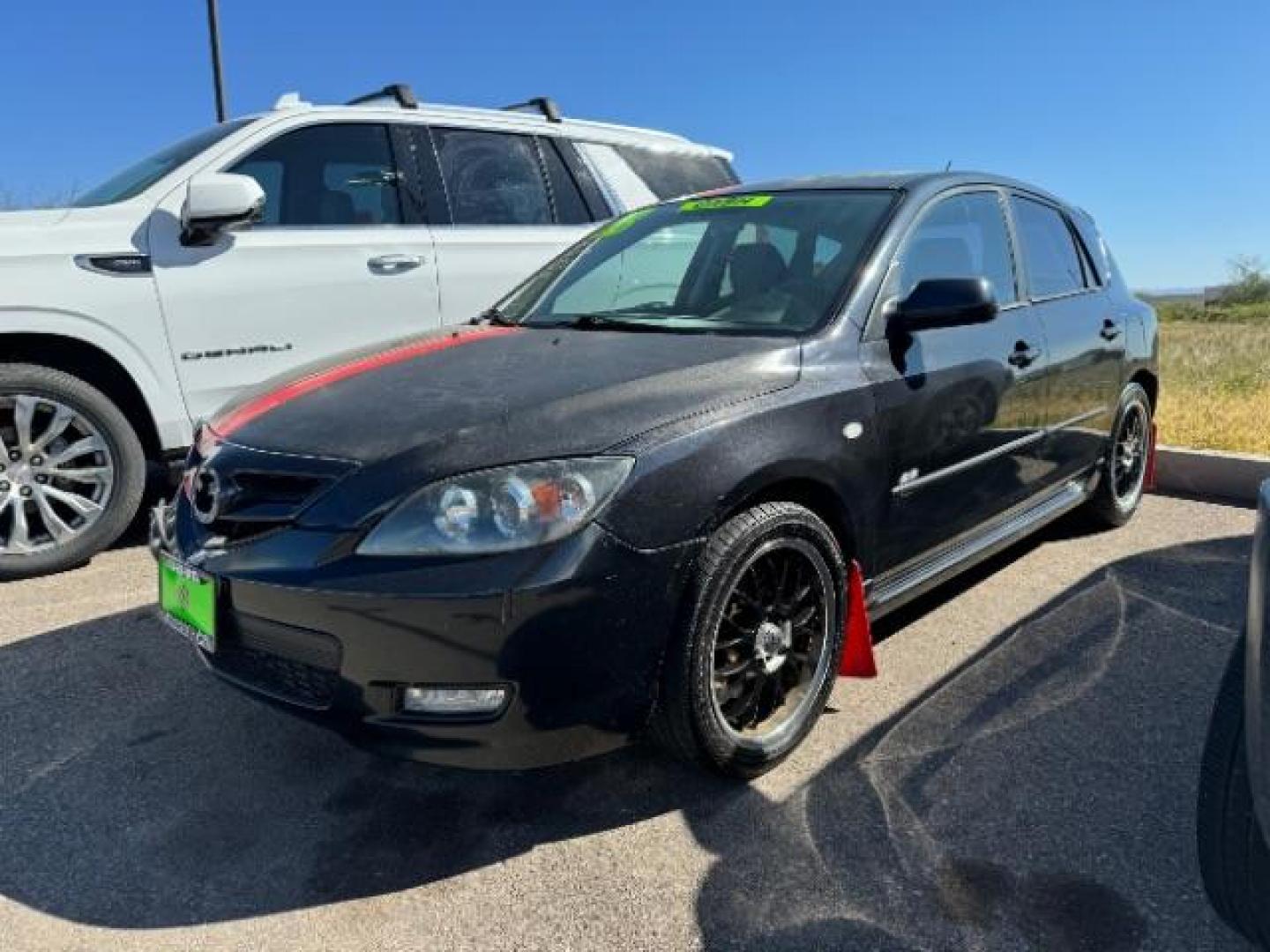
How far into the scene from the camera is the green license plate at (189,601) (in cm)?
231

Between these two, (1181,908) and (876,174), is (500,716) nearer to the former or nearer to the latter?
(1181,908)

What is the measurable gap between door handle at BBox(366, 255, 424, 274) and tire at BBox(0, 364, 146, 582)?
4.16 feet

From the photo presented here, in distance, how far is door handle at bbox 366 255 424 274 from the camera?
4.67 metres

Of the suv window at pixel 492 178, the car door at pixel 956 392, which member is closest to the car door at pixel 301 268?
the suv window at pixel 492 178

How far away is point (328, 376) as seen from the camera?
2.86m

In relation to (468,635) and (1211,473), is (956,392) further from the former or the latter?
(1211,473)

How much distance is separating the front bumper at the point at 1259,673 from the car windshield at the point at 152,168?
4270 millimetres

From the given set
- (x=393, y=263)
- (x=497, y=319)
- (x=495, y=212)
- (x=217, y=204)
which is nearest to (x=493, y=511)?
(x=497, y=319)

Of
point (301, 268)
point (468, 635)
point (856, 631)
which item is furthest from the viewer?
point (301, 268)

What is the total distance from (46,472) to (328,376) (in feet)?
6.28

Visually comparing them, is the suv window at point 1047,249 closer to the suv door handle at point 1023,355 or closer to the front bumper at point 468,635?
the suv door handle at point 1023,355

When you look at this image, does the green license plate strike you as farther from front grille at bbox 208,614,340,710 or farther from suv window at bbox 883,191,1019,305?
suv window at bbox 883,191,1019,305

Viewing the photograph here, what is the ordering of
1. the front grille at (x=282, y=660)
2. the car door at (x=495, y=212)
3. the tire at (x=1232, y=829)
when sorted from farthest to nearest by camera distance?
the car door at (x=495, y=212) → the front grille at (x=282, y=660) → the tire at (x=1232, y=829)

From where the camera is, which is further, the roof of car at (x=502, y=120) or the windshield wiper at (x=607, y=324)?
the roof of car at (x=502, y=120)
